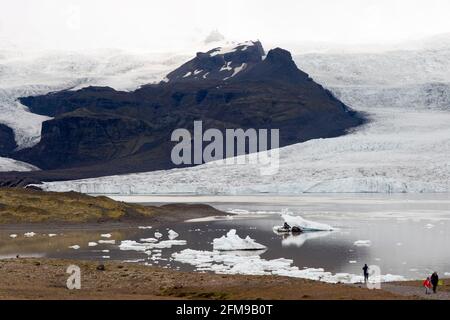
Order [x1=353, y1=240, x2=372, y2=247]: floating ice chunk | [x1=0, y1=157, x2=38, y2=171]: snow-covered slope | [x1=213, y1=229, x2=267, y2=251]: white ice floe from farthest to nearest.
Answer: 1. [x1=0, y1=157, x2=38, y2=171]: snow-covered slope
2. [x1=353, y1=240, x2=372, y2=247]: floating ice chunk
3. [x1=213, y1=229, x2=267, y2=251]: white ice floe

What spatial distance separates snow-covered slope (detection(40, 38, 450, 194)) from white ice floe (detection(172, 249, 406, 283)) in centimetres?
6286

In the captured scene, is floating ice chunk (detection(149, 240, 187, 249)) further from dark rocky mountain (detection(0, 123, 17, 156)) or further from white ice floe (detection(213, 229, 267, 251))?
dark rocky mountain (detection(0, 123, 17, 156))

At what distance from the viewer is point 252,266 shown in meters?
33.5

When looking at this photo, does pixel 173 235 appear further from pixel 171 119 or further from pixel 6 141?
pixel 6 141

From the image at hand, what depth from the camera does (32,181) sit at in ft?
427

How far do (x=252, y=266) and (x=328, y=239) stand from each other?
44.4 ft

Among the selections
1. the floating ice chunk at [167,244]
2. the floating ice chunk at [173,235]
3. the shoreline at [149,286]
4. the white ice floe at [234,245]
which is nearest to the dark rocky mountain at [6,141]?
the floating ice chunk at [173,235]

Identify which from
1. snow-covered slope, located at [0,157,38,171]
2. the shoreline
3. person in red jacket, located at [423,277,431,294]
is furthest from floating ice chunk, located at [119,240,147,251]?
snow-covered slope, located at [0,157,38,171]

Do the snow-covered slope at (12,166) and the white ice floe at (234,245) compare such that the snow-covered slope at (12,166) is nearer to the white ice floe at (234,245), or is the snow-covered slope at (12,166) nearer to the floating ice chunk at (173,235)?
the floating ice chunk at (173,235)

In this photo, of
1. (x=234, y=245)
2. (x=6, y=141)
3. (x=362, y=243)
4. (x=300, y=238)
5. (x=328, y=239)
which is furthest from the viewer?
(x=6, y=141)

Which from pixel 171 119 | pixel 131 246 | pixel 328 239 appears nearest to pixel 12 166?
pixel 171 119

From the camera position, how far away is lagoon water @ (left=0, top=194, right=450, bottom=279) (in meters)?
35.8
